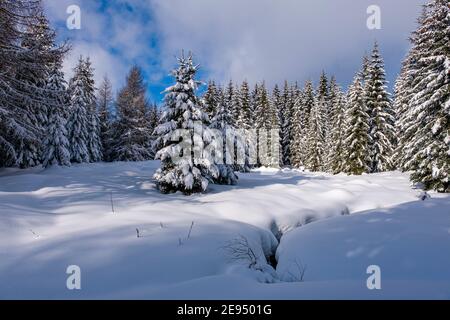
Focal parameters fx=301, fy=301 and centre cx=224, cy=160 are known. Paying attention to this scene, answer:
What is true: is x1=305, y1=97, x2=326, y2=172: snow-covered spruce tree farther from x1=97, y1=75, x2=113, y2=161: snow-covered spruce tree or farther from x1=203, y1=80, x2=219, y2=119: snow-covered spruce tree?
x1=97, y1=75, x2=113, y2=161: snow-covered spruce tree

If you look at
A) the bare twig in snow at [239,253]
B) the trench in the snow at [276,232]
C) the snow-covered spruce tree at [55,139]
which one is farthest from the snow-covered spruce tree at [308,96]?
the bare twig in snow at [239,253]

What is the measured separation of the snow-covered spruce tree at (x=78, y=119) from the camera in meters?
29.3

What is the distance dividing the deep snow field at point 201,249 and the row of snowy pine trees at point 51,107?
13.8 ft

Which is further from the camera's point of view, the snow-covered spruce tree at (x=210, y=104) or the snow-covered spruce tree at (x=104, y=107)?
the snow-covered spruce tree at (x=104, y=107)

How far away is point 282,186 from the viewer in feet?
55.0

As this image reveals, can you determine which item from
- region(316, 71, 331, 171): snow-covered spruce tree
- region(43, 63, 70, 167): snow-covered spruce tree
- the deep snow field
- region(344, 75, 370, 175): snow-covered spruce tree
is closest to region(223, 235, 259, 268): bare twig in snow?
the deep snow field

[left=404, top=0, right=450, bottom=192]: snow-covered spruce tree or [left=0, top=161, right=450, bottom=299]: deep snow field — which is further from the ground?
[left=404, top=0, right=450, bottom=192]: snow-covered spruce tree

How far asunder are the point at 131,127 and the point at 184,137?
2140 cm

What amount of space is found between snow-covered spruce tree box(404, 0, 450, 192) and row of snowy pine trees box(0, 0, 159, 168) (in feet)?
61.5

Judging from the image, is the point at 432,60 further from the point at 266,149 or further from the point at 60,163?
the point at 266,149

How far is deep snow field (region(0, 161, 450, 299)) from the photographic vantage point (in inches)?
162

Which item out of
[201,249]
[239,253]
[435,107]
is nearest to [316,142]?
[435,107]

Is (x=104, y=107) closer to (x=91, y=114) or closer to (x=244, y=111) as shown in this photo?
(x=91, y=114)

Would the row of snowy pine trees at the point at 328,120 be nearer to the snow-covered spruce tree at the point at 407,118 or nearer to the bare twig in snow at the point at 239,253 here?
the snow-covered spruce tree at the point at 407,118
